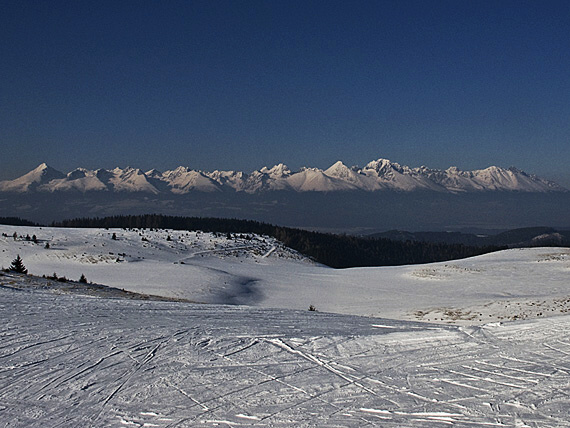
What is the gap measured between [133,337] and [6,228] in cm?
7212

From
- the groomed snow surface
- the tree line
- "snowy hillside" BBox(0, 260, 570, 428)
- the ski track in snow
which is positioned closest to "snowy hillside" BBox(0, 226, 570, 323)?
the groomed snow surface

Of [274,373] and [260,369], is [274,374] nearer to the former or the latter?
[274,373]

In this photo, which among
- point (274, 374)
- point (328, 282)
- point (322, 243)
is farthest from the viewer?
point (322, 243)

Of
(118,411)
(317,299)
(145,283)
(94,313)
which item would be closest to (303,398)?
(118,411)

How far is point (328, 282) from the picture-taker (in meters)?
42.2

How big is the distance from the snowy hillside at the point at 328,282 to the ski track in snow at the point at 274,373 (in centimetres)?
1249

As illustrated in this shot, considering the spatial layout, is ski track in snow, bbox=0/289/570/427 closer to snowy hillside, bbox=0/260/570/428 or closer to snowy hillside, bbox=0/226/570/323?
snowy hillside, bbox=0/260/570/428

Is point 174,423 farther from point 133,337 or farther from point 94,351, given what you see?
point 133,337

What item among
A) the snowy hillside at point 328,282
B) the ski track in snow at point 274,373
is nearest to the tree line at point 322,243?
the snowy hillside at point 328,282

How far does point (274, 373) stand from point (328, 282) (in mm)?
35141

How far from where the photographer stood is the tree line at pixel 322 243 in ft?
440

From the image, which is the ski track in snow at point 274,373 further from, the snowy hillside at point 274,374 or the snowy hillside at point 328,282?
the snowy hillside at point 328,282

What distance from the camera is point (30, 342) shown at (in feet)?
29.6

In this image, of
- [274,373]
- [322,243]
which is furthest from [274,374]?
[322,243]
